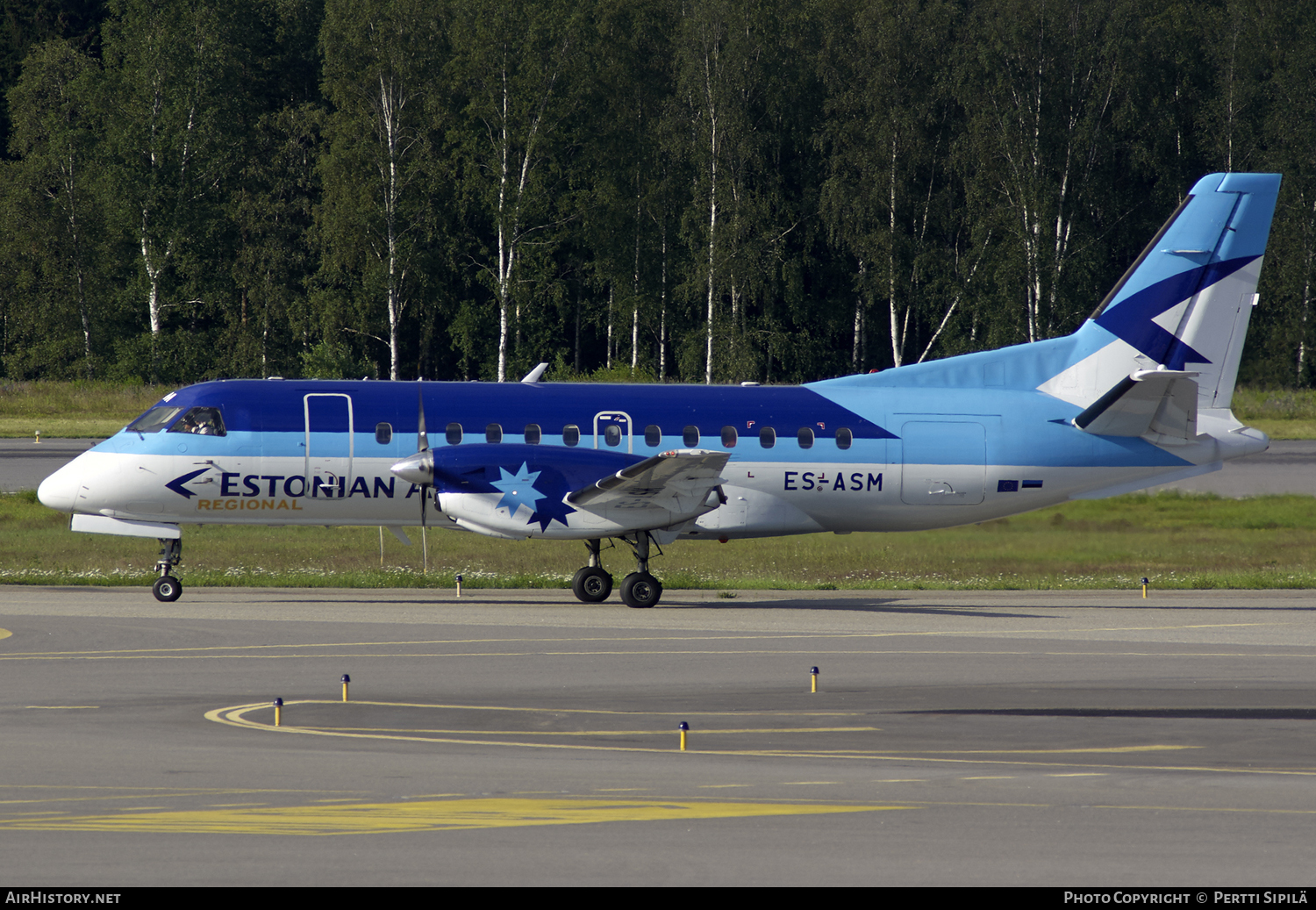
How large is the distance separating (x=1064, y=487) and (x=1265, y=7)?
51.2m

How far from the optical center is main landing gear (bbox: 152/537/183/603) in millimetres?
22062

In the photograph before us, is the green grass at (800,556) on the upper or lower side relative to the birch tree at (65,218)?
lower

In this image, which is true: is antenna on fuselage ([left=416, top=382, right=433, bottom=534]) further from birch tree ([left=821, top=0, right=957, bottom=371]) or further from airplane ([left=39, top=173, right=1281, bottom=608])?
birch tree ([left=821, top=0, right=957, bottom=371])

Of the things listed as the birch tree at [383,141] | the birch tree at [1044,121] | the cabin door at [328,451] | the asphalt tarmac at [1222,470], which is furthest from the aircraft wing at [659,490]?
the birch tree at [1044,121]

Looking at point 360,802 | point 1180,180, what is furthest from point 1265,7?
point 360,802

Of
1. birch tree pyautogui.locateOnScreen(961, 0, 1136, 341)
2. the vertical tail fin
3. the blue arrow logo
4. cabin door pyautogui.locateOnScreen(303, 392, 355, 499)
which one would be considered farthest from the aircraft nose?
birch tree pyautogui.locateOnScreen(961, 0, 1136, 341)

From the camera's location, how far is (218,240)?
6588 centimetres

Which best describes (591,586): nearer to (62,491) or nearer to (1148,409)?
(62,491)

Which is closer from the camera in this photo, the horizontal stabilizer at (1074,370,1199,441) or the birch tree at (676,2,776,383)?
the horizontal stabilizer at (1074,370,1199,441)

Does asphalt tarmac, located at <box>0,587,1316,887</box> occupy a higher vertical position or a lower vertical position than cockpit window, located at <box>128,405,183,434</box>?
lower

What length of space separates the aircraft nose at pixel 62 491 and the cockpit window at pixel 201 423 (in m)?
1.73

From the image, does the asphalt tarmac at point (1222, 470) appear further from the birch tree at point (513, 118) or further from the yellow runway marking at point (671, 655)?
the yellow runway marking at point (671, 655)

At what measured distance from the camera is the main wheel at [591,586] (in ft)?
76.9

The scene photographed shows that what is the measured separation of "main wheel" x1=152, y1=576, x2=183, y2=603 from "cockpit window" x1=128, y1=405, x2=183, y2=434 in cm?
254
